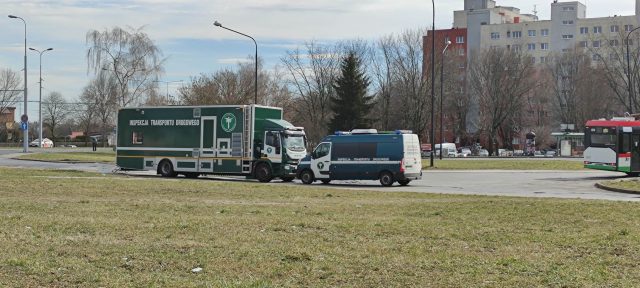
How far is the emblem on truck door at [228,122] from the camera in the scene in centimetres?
3106

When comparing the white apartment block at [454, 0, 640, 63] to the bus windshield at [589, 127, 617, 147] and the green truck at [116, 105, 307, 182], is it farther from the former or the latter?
the green truck at [116, 105, 307, 182]

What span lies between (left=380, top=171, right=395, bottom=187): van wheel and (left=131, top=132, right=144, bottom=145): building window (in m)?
12.0

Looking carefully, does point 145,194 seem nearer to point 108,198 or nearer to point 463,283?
point 108,198

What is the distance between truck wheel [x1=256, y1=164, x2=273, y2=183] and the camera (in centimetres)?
3041

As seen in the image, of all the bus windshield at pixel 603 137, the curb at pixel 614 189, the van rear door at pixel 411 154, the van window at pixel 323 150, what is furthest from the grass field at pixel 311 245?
the bus windshield at pixel 603 137

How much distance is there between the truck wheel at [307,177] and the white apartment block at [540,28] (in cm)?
8221

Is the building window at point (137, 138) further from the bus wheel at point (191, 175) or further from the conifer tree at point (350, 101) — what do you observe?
the conifer tree at point (350, 101)

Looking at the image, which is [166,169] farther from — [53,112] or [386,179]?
[53,112]

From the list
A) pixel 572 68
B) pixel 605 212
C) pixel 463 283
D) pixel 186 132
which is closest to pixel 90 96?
pixel 186 132

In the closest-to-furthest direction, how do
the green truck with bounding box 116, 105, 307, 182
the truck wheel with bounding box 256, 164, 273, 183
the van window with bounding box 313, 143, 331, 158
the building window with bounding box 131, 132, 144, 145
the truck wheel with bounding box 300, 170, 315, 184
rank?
1. the van window with bounding box 313, 143, 331, 158
2. the truck wheel with bounding box 300, 170, 315, 184
3. the truck wheel with bounding box 256, 164, 273, 183
4. the green truck with bounding box 116, 105, 307, 182
5. the building window with bounding box 131, 132, 144, 145

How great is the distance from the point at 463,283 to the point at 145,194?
1333 centimetres

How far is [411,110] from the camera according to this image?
80.2 meters

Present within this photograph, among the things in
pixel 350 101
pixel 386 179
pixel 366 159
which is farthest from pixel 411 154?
pixel 350 101

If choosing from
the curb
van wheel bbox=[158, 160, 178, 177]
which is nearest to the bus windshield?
the curb
